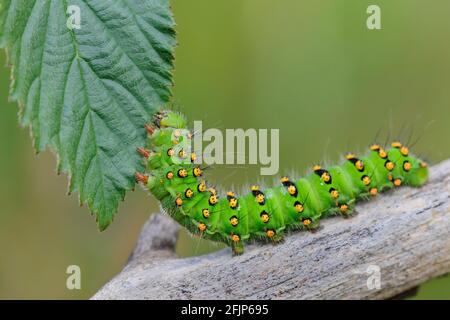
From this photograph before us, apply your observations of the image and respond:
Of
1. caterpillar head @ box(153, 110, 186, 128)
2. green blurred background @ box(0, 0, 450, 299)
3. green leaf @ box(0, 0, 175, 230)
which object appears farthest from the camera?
green blurred background @ box(0, 0, 450, 299)

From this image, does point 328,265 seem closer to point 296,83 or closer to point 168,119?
point 168,119

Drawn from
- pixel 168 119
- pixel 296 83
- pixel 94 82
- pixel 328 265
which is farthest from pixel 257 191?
pixel 296 83

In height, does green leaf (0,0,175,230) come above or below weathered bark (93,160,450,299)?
above

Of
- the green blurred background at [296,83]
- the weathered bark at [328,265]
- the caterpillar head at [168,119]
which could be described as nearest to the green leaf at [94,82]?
the caterpillar head at [168,119]

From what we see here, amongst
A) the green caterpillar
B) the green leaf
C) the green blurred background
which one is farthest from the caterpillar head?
the green blurred background

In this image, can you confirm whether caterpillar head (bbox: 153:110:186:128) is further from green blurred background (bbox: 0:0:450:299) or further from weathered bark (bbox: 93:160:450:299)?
green blurred background (bbox: 0:0:450:299)

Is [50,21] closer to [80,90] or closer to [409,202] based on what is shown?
[80,90]

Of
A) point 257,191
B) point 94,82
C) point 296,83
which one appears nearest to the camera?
point 94,82
